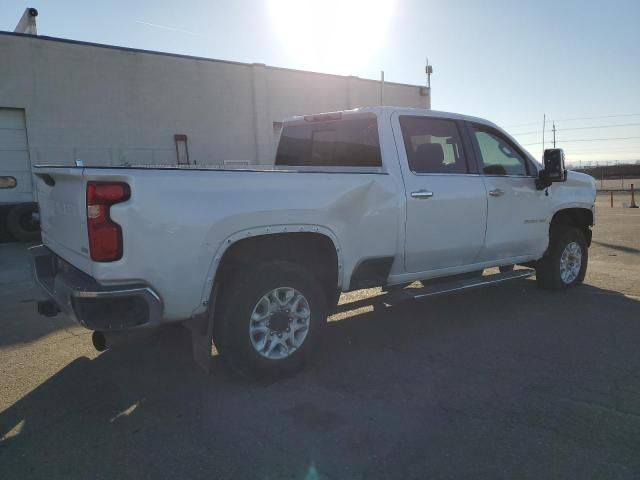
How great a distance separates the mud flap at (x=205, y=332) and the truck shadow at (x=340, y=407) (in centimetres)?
29

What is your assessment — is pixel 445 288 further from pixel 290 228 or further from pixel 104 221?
pixel 104 221

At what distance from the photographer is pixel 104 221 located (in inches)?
121

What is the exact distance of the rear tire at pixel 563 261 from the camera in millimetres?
6402

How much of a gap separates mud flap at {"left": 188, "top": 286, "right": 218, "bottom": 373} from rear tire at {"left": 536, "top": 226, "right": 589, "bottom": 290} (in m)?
4.54

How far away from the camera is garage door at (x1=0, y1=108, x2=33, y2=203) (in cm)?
1300

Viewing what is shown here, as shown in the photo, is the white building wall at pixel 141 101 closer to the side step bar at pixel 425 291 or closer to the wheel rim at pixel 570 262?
the side step bar at pixel 425 291

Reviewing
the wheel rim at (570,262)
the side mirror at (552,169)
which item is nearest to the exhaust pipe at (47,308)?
the side mirror at (552,169)

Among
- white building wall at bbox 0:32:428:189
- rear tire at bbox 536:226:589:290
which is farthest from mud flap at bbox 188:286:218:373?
white building wall at bbox 0:32:428:189

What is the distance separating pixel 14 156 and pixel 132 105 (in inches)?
134

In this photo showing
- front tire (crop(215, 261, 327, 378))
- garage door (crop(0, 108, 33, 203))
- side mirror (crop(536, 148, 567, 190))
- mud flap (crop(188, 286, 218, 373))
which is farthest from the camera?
garage door (crop(0, 108, 33, 203))

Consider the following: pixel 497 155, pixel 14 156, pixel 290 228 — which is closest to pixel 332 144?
pixel 290 228

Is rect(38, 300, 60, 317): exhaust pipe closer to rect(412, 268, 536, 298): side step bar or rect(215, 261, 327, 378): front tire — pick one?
rect(215, 261, 327, 378): front tire

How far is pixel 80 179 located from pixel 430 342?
320 cm

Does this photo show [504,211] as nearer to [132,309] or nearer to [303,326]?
[303,326]
